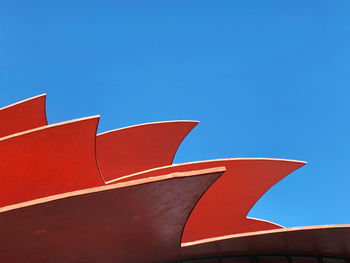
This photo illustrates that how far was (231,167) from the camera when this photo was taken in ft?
41.9

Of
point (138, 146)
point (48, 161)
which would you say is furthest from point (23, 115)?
point (138, 146)

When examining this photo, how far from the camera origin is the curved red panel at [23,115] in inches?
498

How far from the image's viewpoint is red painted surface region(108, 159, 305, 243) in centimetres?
1282

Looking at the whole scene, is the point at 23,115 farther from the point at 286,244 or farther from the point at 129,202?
the point at 286,244

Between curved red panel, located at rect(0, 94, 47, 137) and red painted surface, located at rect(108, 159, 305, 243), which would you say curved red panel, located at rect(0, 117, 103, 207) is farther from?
curved red panel, located at rect(0, 94, 47, 137)

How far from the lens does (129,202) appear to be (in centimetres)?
632

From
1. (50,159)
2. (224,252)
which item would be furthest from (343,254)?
(50,159)

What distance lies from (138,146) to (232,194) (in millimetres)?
4439

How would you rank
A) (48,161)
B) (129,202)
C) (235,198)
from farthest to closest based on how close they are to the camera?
(235,198) → (48,161) → (129,202)

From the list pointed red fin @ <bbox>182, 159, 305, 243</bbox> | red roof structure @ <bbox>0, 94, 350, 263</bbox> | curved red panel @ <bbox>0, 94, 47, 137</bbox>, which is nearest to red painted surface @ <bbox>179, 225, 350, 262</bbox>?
red roof structure @ <bbox>0, 94, 350, 263</bbox>

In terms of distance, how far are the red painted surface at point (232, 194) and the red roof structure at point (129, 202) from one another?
4cm

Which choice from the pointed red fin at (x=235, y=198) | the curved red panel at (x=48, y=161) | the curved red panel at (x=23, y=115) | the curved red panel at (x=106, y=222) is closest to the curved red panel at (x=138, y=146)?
the curved red panel at (x=23, y=115)

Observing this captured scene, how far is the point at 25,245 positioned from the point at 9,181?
3.78 meters

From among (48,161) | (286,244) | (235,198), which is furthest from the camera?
(235,198)
